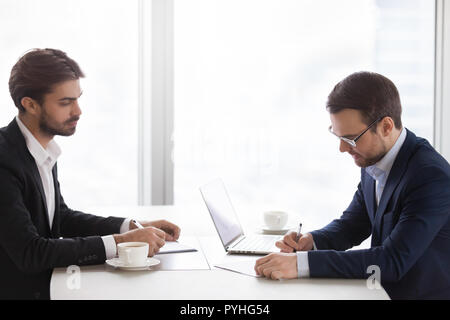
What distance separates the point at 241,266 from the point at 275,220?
2.17 feet

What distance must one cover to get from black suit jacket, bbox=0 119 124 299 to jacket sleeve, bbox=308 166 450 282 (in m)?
0.70

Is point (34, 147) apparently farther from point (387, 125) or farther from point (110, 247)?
point (387, 125)

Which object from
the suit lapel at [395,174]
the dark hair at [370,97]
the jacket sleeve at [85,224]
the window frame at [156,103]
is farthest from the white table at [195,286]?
the window frame at [156,103]

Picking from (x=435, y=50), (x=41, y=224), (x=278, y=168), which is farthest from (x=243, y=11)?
(x=41, y=224)

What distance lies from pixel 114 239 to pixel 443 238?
104cm

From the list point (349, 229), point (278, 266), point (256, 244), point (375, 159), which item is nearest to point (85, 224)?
point (256, 244)

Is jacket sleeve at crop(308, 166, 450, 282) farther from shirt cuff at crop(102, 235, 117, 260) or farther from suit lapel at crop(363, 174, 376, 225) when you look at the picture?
shirt cuff at crop(102, 235, 117, 260)

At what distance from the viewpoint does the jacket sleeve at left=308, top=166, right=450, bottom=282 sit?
163cm

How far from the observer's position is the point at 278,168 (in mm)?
4004

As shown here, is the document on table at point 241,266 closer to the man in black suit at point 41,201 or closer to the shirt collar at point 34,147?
the man in black suit at point 41,201

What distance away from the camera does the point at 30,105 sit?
1995 mm

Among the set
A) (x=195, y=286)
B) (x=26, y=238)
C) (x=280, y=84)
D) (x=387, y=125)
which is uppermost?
(x=280, y=84)

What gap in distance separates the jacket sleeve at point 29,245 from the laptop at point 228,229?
46 cm

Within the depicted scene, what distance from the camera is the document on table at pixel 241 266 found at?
170 cm
